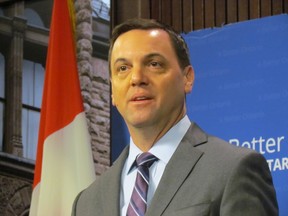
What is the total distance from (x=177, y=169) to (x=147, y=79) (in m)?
0.22

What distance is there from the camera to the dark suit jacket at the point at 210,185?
1.62 metres

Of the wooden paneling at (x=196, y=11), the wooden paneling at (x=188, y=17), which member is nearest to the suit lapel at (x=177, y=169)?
the wooden paneling at (x=196, y=11)

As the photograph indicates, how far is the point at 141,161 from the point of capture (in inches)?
70.6

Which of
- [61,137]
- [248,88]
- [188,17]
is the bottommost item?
[61,137]

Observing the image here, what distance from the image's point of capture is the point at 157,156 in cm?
180

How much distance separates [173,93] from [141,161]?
18cm

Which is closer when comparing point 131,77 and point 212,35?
point 131,77

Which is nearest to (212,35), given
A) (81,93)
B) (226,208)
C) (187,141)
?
(81,93)

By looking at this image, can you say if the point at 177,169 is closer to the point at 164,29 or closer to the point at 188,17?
the point at 164,29

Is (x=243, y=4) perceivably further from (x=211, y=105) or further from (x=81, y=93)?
(x=81, y=93)

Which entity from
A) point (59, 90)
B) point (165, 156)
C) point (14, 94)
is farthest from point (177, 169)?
point (14, 94)

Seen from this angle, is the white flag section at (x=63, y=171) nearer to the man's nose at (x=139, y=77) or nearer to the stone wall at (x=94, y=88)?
the stone wall at (x=94, y=88)

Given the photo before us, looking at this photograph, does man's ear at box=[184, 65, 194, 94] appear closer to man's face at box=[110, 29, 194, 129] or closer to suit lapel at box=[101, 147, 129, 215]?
man's face at box=[110, 29, 194, 129]

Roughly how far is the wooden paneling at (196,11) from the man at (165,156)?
1.77m
